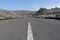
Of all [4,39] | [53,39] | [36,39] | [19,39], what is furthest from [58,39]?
[4,39]

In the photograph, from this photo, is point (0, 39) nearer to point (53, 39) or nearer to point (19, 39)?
point (19, 39)

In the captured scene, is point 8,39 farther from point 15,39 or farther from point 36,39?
point 36,39

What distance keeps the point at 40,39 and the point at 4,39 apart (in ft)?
5.65

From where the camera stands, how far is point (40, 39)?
32.6ft

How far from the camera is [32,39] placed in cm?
992

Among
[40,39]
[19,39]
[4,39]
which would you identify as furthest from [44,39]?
[4,39]

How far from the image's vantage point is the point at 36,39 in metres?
9.99

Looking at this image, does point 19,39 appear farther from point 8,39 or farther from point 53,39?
point 53,39

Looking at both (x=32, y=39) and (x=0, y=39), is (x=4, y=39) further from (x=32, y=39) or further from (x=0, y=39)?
(x=32, y=39)

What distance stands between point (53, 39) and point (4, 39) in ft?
7.68

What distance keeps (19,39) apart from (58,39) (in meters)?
1.85

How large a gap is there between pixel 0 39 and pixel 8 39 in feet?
1.26

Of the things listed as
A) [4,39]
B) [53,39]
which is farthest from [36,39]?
[4,39]

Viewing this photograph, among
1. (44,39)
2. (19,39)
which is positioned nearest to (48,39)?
(44,39)
